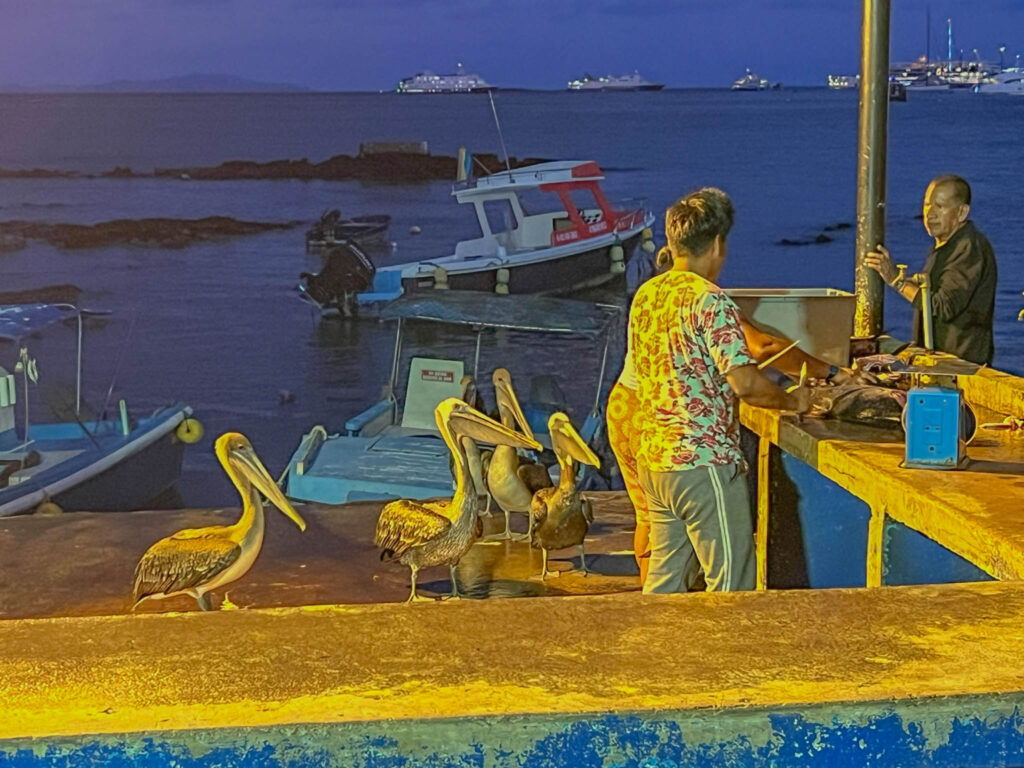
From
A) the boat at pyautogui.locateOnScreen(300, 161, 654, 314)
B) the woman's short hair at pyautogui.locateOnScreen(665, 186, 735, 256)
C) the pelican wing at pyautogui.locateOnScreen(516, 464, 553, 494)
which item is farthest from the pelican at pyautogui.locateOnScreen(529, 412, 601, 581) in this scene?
the boat at pyautogui.locateOnScreen(300, 161, 654, 314)

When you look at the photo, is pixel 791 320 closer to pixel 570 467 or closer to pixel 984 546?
pixel 570 467

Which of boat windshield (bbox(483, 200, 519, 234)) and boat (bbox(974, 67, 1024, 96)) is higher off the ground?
boat (bbox(974, 67, 1024, 96))

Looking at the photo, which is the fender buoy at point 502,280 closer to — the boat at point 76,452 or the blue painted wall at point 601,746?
the boat at point 76,452

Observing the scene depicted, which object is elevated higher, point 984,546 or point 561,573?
point 984,546

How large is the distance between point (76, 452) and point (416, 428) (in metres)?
4.46

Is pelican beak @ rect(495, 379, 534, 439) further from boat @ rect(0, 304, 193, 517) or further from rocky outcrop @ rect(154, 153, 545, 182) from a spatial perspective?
rocky outcrop @ rect(154, 153, 545, 182)

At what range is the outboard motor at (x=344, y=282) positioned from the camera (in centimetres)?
3431

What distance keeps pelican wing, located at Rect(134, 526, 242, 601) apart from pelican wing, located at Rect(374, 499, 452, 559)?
58cm

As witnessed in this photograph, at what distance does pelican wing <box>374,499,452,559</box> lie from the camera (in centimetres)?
541

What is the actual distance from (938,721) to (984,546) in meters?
1.18

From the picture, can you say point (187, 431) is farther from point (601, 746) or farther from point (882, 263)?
point (601, 746)

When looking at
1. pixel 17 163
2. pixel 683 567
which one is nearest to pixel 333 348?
pixel 683 567

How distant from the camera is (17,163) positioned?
11288cm

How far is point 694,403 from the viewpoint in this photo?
13.3 feet
